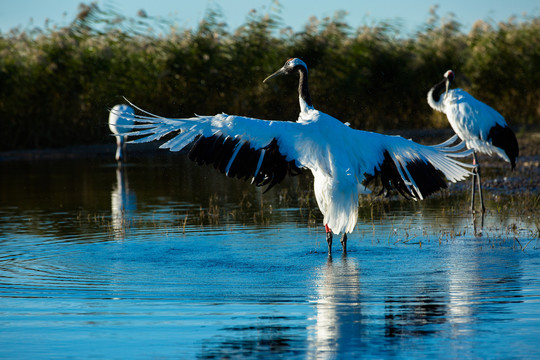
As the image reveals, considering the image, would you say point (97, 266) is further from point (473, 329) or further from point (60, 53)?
point (60, 53)

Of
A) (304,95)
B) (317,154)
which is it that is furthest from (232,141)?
(304,95)

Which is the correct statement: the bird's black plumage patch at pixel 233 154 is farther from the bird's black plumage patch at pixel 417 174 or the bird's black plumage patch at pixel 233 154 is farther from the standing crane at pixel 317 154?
the bird's black plumage patch at pixel 417 174

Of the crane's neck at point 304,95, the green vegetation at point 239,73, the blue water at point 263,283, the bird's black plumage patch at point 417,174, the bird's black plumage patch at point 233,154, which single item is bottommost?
the blue water at point 263,283

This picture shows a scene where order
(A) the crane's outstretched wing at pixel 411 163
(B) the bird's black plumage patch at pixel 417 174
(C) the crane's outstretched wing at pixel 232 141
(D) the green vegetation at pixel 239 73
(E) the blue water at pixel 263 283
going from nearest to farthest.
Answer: (E) the blue water at pixel 263 283, (C) the crane's outstretched wing at pixel 232 141, (A) the crane's outstretched wing at pixel 411 163, (B) the bird's black plumage patch at pixel 417 174, (D) the green vegetation at pixel 239 73

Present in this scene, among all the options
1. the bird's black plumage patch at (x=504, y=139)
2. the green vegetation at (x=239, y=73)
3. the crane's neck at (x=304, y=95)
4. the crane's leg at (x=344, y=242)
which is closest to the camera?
the crane's leg at (x=344, y=242)

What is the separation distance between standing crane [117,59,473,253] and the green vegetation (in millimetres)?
15643

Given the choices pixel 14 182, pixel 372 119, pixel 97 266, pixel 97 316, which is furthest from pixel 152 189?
pixel 372 119

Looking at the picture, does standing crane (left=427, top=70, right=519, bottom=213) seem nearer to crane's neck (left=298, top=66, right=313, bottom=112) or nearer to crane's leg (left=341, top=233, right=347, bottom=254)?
crane's neck (left=298, top=66, right=313, bottom=112)

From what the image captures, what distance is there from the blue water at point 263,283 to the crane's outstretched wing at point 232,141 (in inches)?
36.3

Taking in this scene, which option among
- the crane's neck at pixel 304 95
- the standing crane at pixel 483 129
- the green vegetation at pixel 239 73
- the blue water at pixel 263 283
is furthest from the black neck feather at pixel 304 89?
the green vegetation at pixel 239 73

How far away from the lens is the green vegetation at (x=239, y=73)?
75.1 feet

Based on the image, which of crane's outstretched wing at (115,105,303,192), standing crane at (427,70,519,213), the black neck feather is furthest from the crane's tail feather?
standing crane at (427,70,519,213)

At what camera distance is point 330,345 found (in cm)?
495

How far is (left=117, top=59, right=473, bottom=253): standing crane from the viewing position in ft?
23.8
